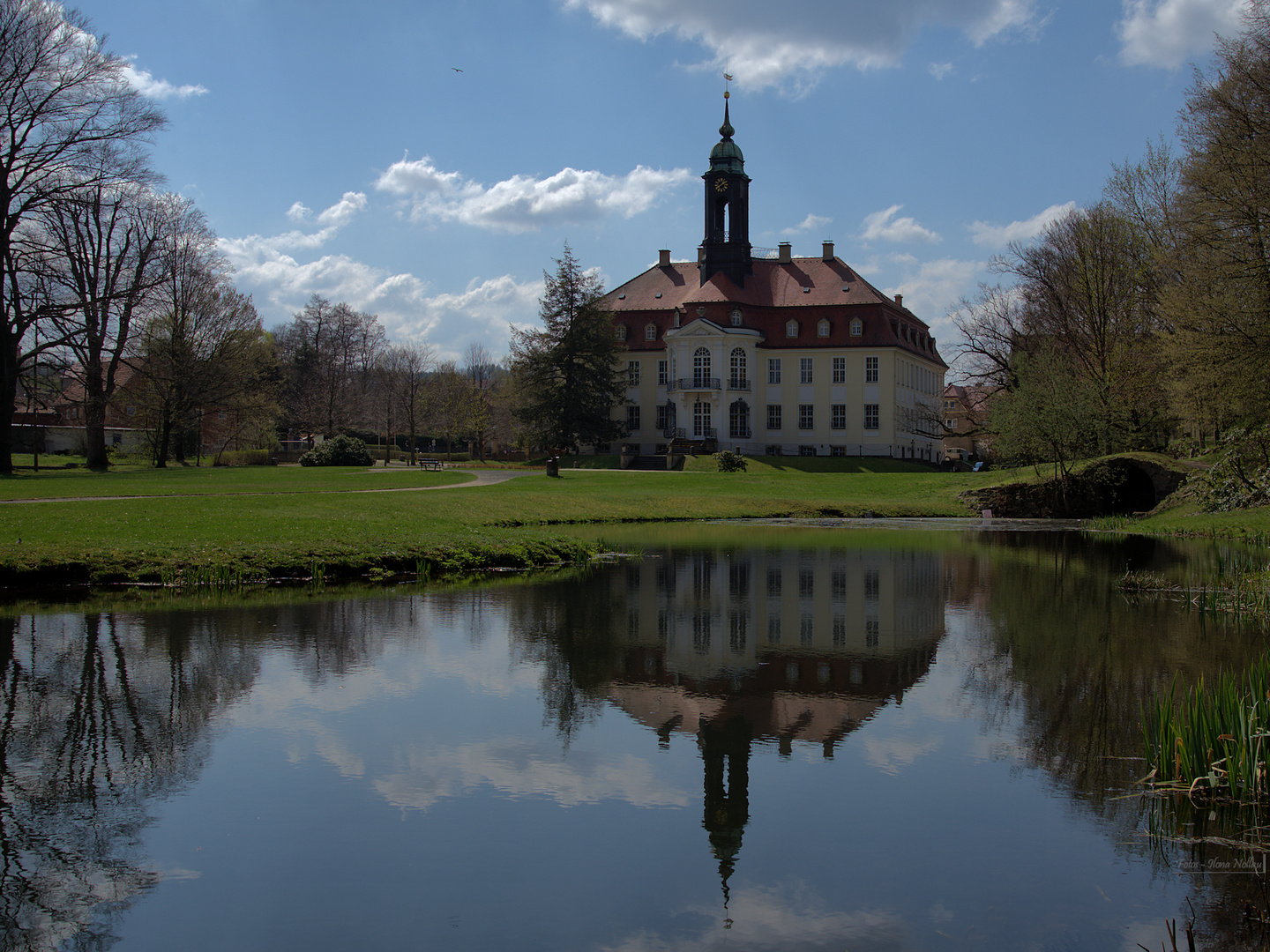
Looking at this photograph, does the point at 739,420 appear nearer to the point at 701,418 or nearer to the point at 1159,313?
the point at 701,418

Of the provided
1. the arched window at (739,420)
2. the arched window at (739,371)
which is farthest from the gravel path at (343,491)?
the arched window at (739,371)

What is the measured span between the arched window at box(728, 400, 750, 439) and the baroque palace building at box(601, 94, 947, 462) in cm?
6

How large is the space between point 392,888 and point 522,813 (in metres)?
1.03

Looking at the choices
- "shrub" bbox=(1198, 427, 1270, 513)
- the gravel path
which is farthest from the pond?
the gravel path

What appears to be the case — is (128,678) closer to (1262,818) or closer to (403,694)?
(403,694)

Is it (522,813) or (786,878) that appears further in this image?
(522,813)

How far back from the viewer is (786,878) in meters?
4.78

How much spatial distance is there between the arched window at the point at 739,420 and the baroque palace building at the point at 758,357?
0.18ft

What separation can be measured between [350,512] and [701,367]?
43424 mm

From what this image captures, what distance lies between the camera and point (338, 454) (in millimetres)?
47906

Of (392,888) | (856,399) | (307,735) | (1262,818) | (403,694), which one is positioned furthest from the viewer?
(856,399)

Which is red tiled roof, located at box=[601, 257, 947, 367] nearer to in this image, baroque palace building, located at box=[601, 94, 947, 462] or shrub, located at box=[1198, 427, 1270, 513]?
baroque palace building, located at box=[601, 94, 947, 462]

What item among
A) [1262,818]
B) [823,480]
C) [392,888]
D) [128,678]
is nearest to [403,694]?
[128,678]

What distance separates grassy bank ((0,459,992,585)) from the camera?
14.6 metres
